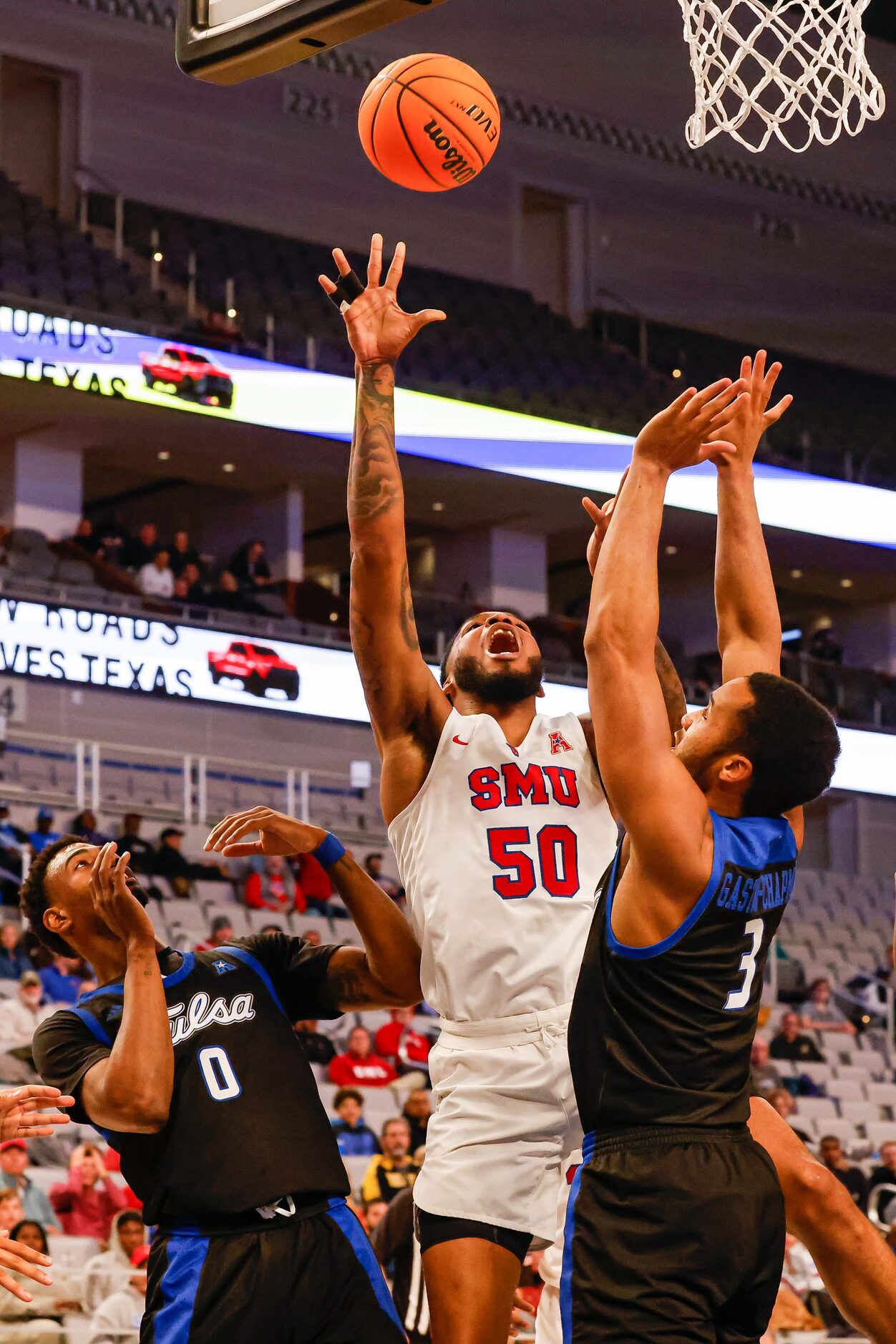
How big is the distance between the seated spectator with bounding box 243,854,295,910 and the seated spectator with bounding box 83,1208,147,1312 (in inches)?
218

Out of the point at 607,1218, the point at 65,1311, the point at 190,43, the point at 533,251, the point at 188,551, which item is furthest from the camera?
the point at 533,251

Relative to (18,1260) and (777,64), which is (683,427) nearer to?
(18,1260)

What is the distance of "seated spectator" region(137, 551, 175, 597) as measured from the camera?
18.1 meters

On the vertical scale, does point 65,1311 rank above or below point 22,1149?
below

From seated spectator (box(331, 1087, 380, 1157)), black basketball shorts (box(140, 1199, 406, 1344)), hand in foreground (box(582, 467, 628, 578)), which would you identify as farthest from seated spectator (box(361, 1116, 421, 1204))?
hand in foreground (box(582, 467, 628, 578))

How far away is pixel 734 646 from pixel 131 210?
60.5 ft

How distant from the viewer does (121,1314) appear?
304 inches

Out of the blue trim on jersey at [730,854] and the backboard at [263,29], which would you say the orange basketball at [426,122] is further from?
the blue trim on jersey at [730,854]

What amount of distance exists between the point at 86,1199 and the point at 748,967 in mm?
6389

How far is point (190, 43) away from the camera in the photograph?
4.55 metres

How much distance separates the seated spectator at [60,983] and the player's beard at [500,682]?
23.3ft

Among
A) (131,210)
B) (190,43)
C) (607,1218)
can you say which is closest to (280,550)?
(131,210)

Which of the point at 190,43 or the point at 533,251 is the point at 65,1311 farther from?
the point at 533,251

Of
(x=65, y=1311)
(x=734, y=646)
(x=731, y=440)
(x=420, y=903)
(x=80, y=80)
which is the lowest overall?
(x=65, y=1311)
